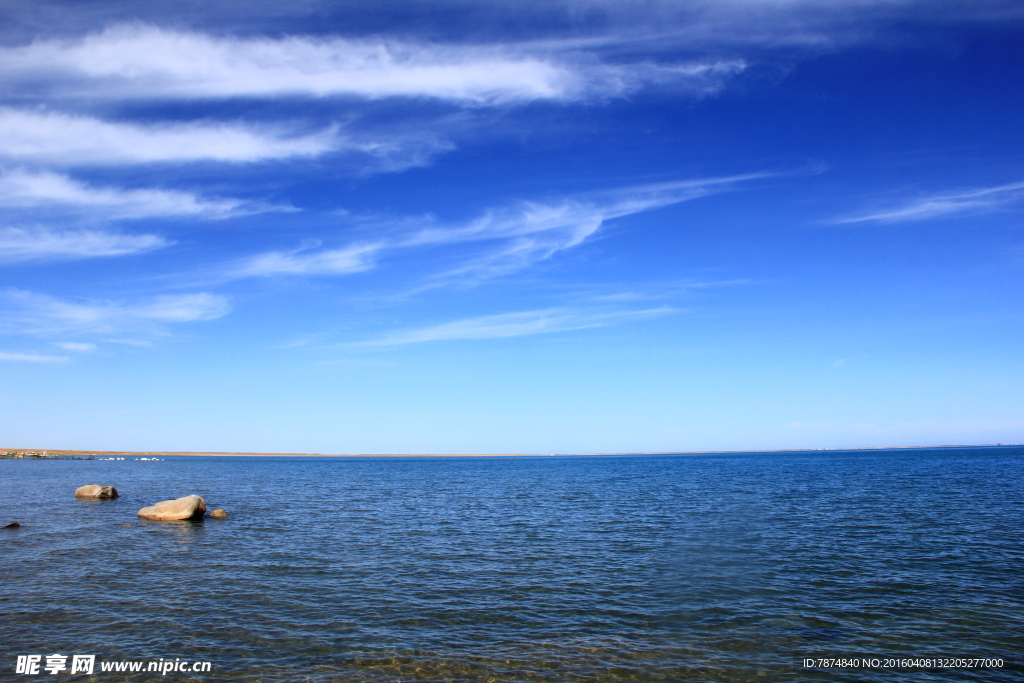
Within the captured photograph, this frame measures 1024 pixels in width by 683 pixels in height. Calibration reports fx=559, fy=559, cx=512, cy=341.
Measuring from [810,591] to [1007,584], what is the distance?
7.67 metres

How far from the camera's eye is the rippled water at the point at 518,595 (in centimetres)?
1432

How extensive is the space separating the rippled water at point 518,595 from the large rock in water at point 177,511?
3.72ft

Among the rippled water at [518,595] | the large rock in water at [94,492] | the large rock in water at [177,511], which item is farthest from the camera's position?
the large rock in water at [94,492]

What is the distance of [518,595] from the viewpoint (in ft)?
65.3

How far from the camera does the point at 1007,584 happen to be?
819 inches

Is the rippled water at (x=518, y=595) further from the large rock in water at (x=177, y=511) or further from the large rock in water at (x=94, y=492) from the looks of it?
the large rock in water at (x=94, y=492)

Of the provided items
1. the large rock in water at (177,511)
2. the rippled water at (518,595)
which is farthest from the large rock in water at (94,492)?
the large rock in water at (177,511)

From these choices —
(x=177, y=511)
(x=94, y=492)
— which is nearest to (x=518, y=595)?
(x=177, y=511)

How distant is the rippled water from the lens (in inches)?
564

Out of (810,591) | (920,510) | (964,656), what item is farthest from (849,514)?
(964,656)

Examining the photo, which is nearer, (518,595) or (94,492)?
(518,595)

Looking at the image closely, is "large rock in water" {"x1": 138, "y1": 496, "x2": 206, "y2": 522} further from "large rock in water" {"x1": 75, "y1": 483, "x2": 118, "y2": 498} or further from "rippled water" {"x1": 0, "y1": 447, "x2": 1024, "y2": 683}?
"large rock in water" {"x1": 75, "y1": 483, "x2": 118, "y2": 498}

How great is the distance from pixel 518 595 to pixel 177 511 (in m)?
28.1

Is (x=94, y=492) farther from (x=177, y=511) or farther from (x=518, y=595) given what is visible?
(x=518, y=595)
